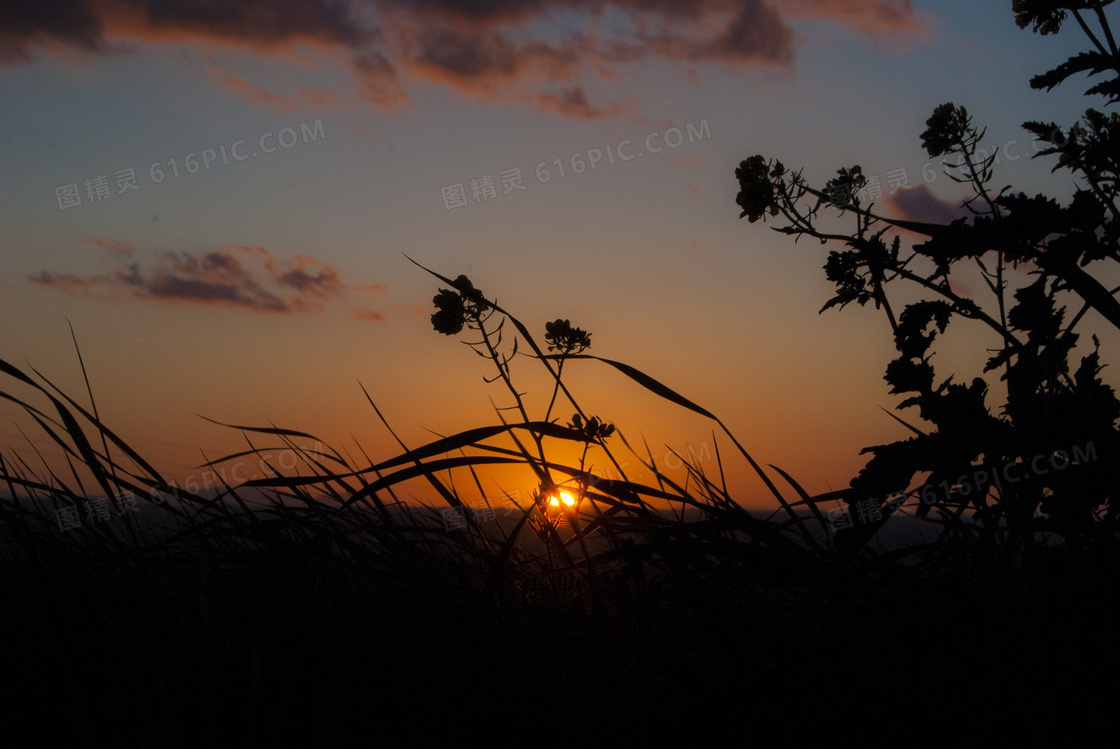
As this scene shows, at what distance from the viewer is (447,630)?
4.97 ft

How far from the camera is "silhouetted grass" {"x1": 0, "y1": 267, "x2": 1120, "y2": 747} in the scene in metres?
1.14

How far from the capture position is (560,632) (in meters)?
1.45

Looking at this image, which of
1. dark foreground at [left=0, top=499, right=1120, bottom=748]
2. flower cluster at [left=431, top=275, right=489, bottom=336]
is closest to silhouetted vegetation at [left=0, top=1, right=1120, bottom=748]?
dark foreground at [left=0, top=499, right=1120, bottom=748]

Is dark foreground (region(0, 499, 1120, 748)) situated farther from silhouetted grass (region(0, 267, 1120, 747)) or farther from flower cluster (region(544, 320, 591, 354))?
flower cluster (region(544, 320, 591, 354))


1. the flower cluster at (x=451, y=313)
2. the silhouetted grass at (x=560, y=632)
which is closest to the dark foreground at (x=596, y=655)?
the silhouetted grass at (x=560, y=632)

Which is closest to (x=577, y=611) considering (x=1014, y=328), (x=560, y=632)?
(x=560, y=632)

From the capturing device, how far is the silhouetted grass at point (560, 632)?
3.74 ft

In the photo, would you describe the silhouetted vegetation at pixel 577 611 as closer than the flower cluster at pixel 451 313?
Yes

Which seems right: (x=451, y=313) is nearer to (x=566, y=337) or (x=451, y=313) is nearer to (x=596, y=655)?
(x=566, y=337)

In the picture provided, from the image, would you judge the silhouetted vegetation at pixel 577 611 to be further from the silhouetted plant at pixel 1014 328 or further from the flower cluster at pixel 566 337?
the flower cluster at pixel 566 337

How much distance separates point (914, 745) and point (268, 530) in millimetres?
1516

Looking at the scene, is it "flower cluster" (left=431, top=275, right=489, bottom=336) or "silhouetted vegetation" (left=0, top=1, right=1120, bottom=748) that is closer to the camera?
"silhouetted vegetation" (left=0, top=1, right=1120, bottom=748)

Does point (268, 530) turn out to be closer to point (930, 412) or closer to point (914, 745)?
point (914, 745)

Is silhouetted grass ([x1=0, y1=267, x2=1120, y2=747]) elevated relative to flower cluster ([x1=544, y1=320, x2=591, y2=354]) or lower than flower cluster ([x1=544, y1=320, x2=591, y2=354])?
lower
